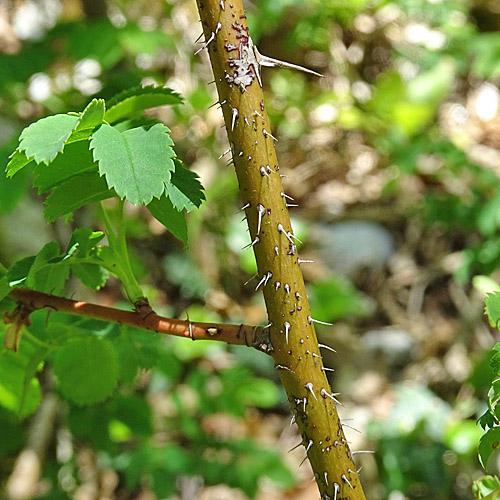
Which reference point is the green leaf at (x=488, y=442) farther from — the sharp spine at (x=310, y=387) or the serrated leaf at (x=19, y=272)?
the serrated leaf at (x=19, y=272)

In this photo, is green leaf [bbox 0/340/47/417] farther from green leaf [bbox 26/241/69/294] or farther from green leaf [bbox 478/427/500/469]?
green leaf [bbox 478/427/500/469]

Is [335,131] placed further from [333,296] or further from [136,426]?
[136,426]

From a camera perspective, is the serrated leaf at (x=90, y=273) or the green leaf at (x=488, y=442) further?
the serrated leaf at (x=90, y=273)

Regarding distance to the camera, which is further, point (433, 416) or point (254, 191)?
point (433, 416)

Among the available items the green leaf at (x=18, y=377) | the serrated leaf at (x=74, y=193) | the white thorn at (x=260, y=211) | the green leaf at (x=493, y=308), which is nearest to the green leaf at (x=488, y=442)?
the green leaf at (x=493, y=308)

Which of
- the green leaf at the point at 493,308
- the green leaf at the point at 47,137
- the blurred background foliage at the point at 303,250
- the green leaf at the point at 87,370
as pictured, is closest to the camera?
the green leaf at the point at 47,137

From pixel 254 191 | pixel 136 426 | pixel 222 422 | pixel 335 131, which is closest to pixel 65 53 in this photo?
pixel 136 426

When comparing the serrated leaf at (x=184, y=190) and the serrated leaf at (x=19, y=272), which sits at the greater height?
the serrated leaf at (x=184, y=190)
